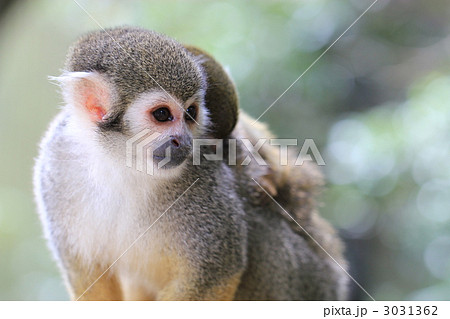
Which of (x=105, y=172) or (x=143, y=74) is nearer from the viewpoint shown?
(x=143, y=74)

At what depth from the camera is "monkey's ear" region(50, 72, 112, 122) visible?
142 cm

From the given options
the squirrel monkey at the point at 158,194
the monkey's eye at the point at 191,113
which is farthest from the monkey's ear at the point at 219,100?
the monkey's eye at the point at 191,113

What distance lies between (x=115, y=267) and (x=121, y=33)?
2.68 ft

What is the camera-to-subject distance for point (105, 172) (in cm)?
160

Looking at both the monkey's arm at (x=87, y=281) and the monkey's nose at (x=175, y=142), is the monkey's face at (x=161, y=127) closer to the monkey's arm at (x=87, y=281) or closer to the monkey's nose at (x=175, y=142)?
the monkey's nose at (x=175, y=142)

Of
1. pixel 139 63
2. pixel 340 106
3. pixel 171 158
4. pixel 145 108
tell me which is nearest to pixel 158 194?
pixel 171 158

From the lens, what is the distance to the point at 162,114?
4.63 feet

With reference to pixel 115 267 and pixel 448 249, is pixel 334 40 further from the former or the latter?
pixel 115 267

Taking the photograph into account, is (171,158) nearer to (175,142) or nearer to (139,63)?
(175,142)

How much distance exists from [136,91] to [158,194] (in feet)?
1.32

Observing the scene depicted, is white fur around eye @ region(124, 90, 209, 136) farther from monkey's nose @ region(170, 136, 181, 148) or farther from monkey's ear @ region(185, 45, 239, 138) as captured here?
monkey's ear @ region(185, 45, 239, 138)

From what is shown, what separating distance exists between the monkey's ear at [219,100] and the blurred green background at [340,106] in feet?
1.90

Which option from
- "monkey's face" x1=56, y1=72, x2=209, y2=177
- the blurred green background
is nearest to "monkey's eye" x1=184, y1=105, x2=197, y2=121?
"monkey's face" x1=56, y1=72, x2=209, y2=177

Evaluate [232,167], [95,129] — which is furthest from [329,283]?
[95,129]
